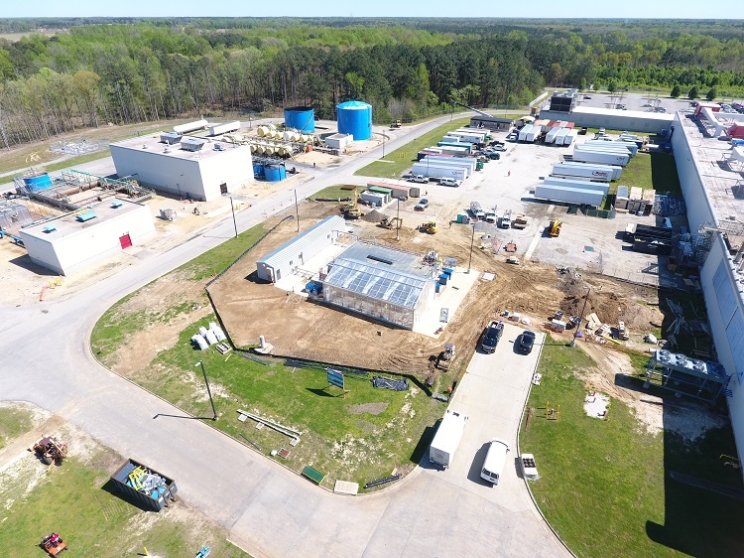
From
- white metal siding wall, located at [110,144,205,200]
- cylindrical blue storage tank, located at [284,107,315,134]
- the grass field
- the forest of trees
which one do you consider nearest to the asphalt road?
the grass field

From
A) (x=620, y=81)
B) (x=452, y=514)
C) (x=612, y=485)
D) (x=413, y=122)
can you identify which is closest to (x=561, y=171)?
(x=413, y=122)

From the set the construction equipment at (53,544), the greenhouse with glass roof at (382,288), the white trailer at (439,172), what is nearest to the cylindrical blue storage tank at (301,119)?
the white trailer at (439,172)

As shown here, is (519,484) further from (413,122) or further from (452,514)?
(413,122)

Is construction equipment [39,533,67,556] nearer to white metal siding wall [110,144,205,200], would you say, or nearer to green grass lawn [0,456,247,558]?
A: green grass lawn [0,456,247,558]

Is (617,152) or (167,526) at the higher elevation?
(617,152)

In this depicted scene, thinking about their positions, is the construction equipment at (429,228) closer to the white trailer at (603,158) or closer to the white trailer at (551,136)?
the white trailer at (603,158)

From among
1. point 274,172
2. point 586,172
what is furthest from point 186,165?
point 586,172
